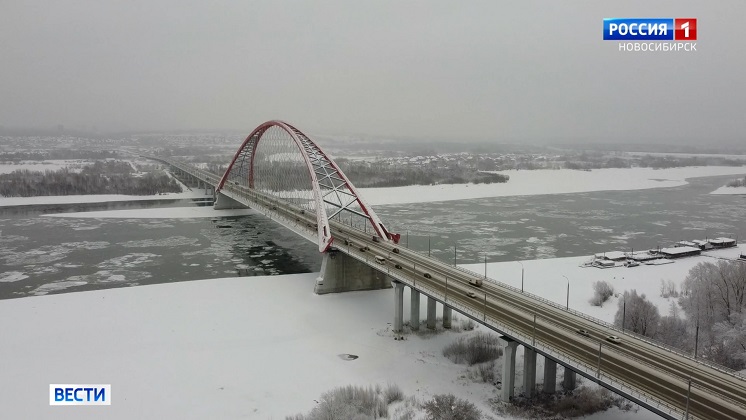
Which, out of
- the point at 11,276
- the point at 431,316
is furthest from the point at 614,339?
the point at 11,276

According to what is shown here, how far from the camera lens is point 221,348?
894 inches

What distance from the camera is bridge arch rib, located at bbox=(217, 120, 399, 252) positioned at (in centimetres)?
3828

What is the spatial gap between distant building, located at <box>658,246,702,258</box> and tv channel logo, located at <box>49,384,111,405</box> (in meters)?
39.1

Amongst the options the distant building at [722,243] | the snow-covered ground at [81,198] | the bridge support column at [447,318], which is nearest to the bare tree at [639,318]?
the bridge support column at [447,318]

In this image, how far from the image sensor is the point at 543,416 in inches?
651

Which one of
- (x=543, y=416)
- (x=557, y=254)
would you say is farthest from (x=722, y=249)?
(x=543, y=416)

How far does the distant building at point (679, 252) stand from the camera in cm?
4056

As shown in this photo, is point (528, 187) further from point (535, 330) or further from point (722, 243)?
point (535, 330)

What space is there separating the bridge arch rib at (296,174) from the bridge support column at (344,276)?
103cm

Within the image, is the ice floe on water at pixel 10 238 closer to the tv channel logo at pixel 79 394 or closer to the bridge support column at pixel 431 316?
the tv channel logo at pixel 79 394

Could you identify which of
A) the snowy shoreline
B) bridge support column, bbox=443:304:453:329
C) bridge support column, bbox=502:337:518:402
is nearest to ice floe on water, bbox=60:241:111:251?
bridge support column, bbox=443:304:453:329

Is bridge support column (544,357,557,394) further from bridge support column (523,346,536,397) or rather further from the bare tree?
the bare tree

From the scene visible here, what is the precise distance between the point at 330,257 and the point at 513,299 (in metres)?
13.0

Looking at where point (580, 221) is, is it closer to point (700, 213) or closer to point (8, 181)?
point (700, 213)
